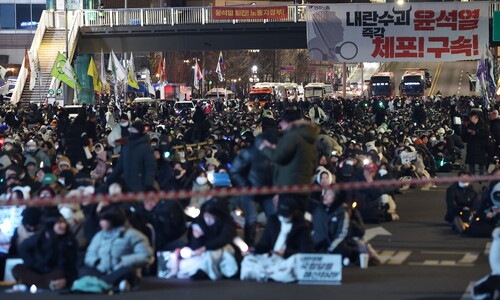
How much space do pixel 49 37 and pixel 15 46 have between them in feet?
105

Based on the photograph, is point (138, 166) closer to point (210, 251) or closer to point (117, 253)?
point (210, 251)

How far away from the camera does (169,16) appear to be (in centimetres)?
5206

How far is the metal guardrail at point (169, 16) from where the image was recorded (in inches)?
1982

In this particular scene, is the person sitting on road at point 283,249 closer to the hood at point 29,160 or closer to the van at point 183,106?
the hood at point 29,160

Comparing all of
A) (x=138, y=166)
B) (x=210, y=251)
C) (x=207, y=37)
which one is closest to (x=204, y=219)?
(x=210, y=251)

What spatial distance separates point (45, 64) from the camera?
5847 centimetres

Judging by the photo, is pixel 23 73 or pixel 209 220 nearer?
pixel 209 220

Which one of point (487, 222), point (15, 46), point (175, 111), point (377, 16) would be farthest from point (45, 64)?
point (487, 222)

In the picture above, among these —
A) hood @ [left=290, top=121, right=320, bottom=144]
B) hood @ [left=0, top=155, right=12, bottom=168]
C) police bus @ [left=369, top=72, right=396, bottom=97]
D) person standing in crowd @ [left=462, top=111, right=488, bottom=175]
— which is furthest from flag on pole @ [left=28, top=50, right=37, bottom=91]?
hood @ [left=290, top=121, right=320, bottom=144]

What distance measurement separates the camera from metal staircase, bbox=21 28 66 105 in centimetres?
5812

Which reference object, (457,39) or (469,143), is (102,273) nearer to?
(469,143)

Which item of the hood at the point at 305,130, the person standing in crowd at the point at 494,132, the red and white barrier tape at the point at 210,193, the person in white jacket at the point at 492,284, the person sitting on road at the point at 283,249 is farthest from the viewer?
the person standing in crowd at the point at 494,132

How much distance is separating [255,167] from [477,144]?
11018mm

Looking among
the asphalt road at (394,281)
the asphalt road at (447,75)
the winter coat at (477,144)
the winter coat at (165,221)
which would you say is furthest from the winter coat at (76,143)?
the asphalt road at (447,75)
